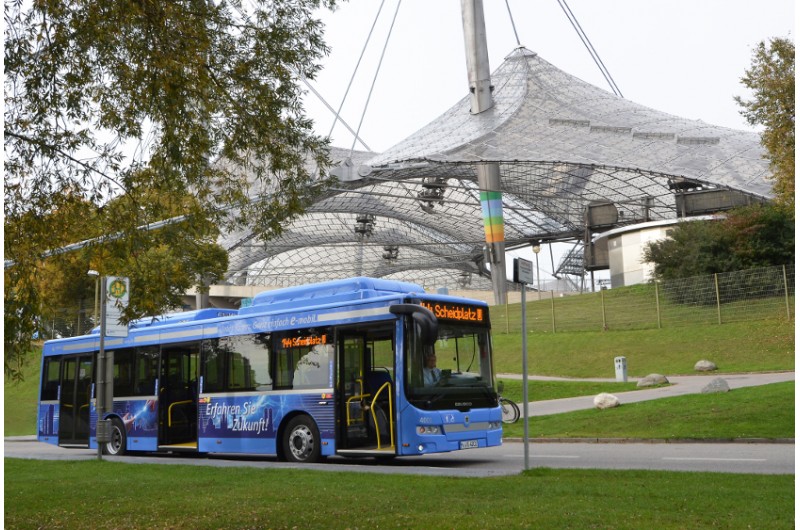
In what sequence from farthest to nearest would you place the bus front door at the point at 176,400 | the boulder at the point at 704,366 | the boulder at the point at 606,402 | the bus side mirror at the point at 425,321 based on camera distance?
the boulder at the point at 704,366 → the boulder at the point at 606,402 → the bus front door at the point at 176,400 → the bus side mirror at the point at 425,321

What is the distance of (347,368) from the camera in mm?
15117

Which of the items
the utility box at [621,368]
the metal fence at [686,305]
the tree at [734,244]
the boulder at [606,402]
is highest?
the tree at [734,244]

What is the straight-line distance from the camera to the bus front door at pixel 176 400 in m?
18.8

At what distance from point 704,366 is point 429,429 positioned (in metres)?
21.7

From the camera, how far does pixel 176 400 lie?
18969 millimetres

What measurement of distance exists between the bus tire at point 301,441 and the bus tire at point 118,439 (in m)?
5.44

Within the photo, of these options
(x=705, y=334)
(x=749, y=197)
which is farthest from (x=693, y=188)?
(x=705, y=334)

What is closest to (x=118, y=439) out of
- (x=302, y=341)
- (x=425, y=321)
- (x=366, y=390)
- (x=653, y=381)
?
(x=302, y=341)

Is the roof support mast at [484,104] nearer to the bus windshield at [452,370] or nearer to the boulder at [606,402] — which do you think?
the boulder at [606,402]

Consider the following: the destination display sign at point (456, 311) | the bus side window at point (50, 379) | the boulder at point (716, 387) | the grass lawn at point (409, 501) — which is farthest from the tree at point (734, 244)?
the grass lawn at point (409, 501)

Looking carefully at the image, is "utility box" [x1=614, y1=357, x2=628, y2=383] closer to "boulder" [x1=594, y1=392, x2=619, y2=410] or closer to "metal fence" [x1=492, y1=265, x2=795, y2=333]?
"metal fence" [x1=492, y1=265, x2=795, y2=333]

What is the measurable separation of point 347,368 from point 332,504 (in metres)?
6.13

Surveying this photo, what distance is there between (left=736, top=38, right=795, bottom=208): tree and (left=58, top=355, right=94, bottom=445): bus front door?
1764 centimetres

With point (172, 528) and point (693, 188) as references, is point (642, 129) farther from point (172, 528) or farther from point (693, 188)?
point (172, 528)
